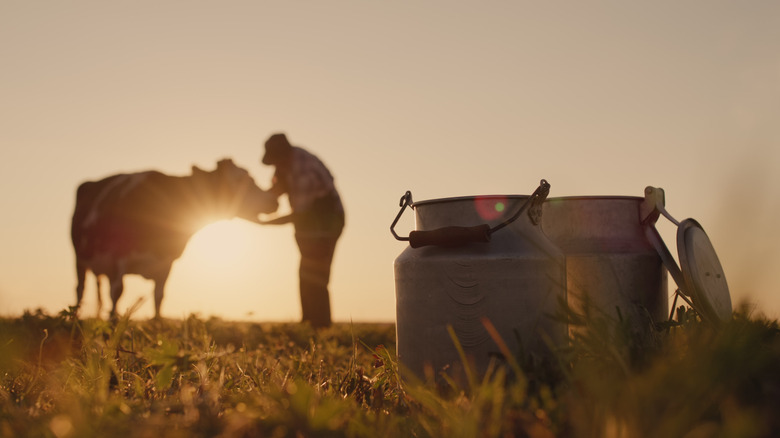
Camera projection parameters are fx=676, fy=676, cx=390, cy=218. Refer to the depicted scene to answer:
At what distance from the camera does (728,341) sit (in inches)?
78.7

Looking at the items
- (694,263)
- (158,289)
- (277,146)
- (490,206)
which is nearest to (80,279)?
(158,289)

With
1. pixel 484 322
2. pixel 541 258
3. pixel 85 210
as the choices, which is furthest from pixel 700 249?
pixel 85 210

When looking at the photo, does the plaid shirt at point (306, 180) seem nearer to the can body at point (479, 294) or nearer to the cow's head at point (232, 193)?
the cow's head at point (232, 193)

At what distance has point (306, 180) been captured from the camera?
9.27 metres

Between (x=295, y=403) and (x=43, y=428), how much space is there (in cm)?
65

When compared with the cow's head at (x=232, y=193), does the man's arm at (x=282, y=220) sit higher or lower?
lower

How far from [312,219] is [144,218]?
2651mm

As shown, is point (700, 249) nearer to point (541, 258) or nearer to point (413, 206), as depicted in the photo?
point (541, 258)

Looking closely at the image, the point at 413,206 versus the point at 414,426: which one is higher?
the point at 413,206

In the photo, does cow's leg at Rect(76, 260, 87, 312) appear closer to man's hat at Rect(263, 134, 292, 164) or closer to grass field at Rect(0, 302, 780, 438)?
man's hat at Rect(263, 134, 292, 164)

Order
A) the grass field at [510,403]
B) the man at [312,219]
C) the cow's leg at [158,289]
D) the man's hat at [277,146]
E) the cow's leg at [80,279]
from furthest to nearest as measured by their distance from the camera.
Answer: the cow's leg at [80,279] < the cow's leg at [158,289] < the man's hat at [277,146] < the man at [312,219] < the grass field at [510,403]

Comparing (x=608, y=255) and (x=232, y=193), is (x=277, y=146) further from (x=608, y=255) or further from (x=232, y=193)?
(x=608, y=255)

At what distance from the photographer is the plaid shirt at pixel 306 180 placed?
9.20 metres

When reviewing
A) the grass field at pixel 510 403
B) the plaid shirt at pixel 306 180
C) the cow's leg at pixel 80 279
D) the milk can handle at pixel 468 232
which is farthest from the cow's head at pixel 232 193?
the grass field at pixel 510 403
